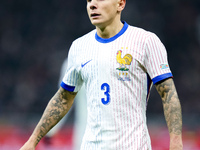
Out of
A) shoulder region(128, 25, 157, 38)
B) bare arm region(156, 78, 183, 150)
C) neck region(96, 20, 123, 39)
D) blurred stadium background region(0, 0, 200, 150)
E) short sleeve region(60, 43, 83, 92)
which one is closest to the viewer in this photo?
bare arm region(156, 78, 183, 150)

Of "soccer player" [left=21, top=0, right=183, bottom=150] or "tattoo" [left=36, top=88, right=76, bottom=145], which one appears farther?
"tattoo" [left=36, top=88, right=76, bottom=145]

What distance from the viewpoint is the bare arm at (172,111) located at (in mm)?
2926

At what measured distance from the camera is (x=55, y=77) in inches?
430

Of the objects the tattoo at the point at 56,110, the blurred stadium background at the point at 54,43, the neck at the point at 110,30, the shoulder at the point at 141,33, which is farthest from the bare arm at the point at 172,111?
the blurred stadium background at the point at 54,43

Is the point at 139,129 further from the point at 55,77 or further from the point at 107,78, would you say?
the point at 55,77

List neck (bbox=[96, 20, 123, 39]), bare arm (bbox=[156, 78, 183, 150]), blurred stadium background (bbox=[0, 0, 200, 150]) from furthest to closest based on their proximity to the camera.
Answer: blurred stadium background (bbox=[0, 0, 200, 150])
neck (bbox=[96, 20, 123, 39])
bare arm (bbox=[156, 78, 183, 150])

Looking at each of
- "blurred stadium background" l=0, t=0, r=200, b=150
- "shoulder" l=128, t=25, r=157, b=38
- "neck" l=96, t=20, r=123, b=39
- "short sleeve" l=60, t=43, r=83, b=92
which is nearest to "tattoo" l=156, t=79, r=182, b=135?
"shoulder" l=128, t=25, r=157, b=38

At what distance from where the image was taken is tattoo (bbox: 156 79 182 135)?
296 centimetres

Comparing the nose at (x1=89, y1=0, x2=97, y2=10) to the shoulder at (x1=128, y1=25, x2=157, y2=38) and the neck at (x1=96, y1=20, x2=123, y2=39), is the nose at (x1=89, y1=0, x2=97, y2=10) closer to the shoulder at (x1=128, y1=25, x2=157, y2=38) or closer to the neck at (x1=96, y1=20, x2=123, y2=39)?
the neck at (x1=96, y1=20, x2=123, y2=39)

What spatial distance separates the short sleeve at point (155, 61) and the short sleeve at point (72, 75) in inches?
22.2

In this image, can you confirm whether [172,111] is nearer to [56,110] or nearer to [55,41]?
[56,110]

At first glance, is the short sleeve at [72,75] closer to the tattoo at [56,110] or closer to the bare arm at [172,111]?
the tattoo at [56,110]

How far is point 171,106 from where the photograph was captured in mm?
3000

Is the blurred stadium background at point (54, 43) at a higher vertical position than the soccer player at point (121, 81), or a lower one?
higher
